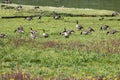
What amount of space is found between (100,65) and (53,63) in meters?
2.33

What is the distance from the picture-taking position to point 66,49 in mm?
24203

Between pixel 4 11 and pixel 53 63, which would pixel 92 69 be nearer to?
pixel 53 63

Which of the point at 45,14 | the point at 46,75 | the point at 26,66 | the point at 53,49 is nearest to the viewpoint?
the point at 46,75

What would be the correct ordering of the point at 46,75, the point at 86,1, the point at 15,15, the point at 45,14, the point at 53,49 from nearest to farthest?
1. the point at 46,75
2. the point at 53,49
3. the point at 15,15
4. the point at 45,14
5. the point at 86,1

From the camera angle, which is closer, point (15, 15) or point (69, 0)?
point (15, 15)


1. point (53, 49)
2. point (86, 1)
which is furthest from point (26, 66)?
point (86, 1)

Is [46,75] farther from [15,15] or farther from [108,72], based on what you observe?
[15,15]

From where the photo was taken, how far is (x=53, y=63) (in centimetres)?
2041

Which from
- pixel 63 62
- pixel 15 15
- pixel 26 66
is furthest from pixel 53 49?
pixel 15 15

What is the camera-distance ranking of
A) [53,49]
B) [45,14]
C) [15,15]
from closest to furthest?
[53,49] → [15,15] → [45,14]

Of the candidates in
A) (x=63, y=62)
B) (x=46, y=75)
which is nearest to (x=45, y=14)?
(x=63, y=62)

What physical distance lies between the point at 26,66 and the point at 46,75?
→ 3.11m

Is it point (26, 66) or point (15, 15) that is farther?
point (15, 15)

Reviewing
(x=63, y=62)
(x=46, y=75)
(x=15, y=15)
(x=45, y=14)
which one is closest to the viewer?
(x=46, y=75)
